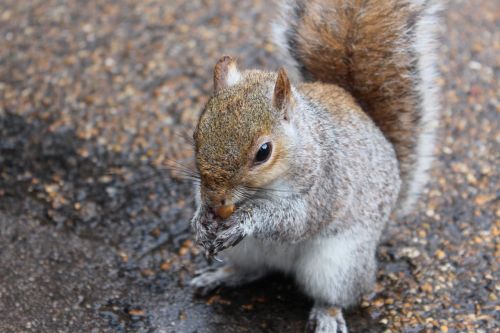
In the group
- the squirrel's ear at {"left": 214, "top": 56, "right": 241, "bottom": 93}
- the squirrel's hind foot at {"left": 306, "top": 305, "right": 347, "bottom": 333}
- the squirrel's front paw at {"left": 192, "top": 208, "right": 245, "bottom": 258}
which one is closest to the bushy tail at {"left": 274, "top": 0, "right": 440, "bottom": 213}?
the squirrel's ear at {"left": 214, "top": 56, "right": 241, "bottom": 93}

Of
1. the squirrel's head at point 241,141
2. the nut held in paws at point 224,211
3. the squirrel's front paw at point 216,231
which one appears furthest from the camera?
the squirrel's front paw at point 216,231

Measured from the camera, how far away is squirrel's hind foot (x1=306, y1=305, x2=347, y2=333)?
2422 millimetres

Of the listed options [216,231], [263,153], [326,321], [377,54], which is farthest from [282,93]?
[326,321]

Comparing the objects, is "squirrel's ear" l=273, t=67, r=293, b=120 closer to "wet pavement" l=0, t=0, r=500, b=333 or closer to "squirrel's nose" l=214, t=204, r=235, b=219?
"squirrel's nose" l=214, t=204, r=235, b=219

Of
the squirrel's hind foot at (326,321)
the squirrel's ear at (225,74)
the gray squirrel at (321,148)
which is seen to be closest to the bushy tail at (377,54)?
the gray squirrel at (321,148)

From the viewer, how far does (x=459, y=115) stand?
343 centimetres

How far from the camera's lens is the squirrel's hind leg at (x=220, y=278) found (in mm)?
2598

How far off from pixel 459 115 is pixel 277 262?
1.47m

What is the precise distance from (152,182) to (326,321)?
1025 millimetres

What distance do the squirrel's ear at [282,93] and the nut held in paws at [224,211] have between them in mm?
302

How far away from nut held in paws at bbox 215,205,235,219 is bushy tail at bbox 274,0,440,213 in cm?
76

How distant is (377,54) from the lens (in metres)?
2.48

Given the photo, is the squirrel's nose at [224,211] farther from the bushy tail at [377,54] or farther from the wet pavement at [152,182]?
the bushy tail at [377,54]

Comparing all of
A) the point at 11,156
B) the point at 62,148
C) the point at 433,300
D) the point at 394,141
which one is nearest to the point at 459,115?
the point at 394,141
